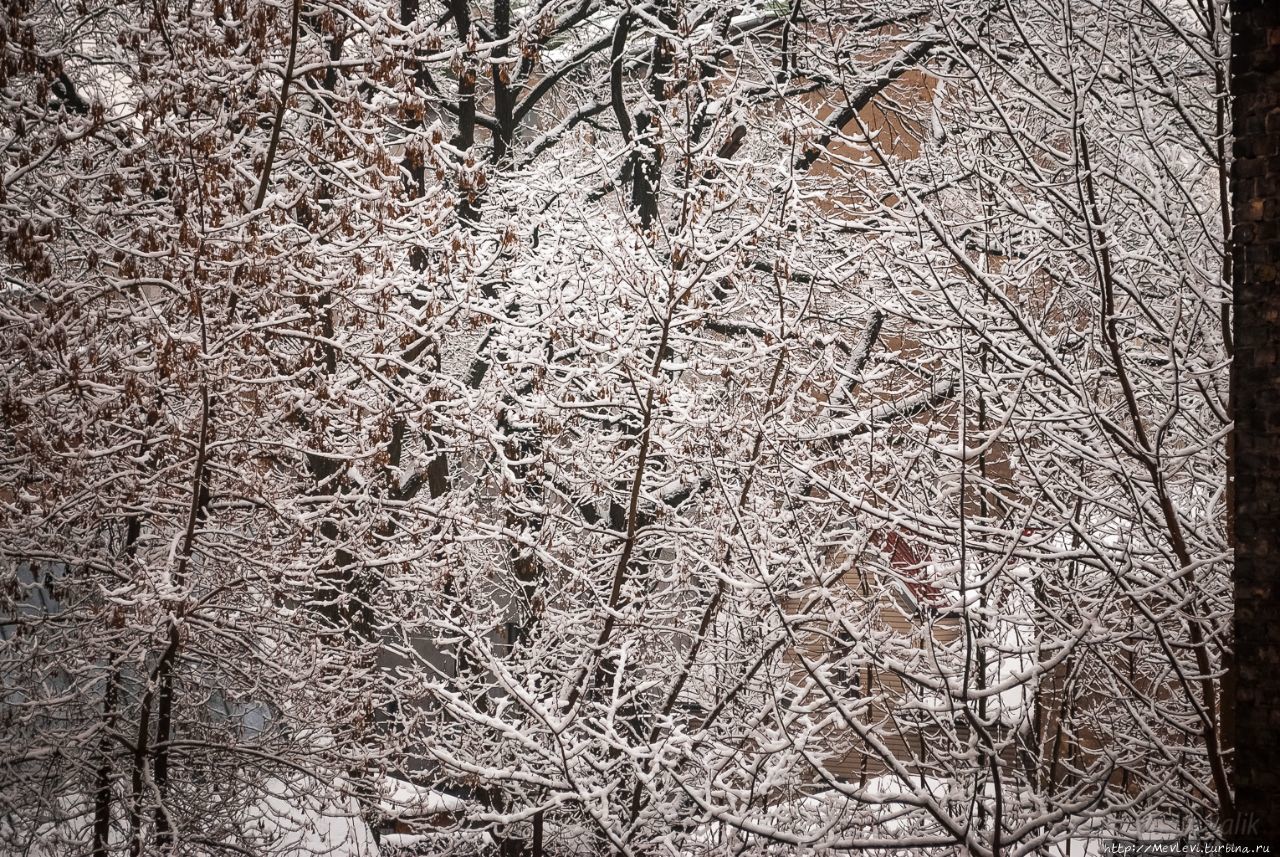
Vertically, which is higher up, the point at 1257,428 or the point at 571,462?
the point at 571,462

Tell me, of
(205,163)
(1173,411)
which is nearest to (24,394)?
(205,163)

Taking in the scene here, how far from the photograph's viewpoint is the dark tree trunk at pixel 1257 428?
391 cm

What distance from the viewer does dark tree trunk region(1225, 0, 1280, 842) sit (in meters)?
3.91

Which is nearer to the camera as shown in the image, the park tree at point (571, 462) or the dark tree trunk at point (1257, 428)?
the dark tree trunk at point (1257, 428)

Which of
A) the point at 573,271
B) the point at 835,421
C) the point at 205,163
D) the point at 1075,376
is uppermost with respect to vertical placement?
the point at 573,271

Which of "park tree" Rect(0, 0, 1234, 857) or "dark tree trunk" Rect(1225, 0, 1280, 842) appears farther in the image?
"park tree" Rect(0, 0, 1234, 857)

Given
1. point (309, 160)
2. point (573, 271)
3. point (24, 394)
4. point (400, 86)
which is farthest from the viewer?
point (573, 271)

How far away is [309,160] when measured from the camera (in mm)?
8133

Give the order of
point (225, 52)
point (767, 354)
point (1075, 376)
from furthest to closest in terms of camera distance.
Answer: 1. point (767, 354)
2. point (225, 52)
3. point (1075, 376)

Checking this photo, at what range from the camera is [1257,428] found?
13.1ft

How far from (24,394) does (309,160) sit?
2839 millimetres

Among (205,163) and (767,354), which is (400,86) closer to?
(205,163)

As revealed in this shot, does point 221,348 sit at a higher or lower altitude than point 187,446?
higher

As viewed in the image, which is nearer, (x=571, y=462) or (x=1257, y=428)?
(x=1257, y=428)
